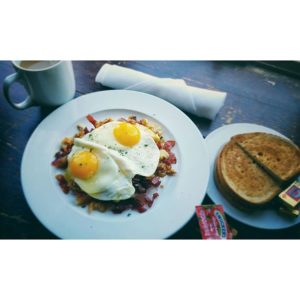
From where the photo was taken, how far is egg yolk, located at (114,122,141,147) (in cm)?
107

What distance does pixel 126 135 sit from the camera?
1.07 meters

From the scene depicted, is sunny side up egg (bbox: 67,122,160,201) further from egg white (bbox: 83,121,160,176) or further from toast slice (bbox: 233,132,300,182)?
toast slice (bbox: 233,132,300,182)

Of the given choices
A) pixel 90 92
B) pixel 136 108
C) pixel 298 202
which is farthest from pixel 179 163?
pixel 90 92

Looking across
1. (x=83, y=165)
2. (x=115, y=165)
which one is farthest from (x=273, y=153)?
(x=83, y=165)

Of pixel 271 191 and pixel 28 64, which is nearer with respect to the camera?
pixel 271 191

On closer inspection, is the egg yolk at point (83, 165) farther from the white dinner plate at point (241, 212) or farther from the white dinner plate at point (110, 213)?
the white dinner plate at point (241, 212)

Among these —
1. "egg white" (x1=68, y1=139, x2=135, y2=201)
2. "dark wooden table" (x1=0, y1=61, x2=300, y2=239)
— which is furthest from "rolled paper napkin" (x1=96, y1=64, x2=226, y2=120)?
"egg white" (x1=68, y1=139, x2=135, y2=201)

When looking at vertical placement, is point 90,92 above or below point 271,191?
above

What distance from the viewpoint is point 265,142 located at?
114 centimetres

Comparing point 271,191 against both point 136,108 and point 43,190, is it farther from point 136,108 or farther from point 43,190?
point 43,190

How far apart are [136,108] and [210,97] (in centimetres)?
31

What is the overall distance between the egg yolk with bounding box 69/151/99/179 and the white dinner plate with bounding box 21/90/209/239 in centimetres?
8

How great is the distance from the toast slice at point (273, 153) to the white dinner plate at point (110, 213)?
0.19 metres

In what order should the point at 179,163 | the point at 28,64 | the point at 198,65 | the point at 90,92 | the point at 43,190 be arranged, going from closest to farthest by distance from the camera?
the point at 43,190 < the point at 179,163 < the point at 28,64 < the point at 90,92 < the point at 198,65
